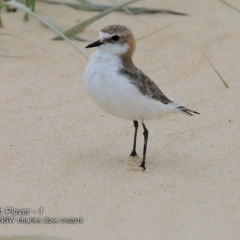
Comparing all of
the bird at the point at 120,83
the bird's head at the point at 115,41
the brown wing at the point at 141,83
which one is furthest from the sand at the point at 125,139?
the bird's head at the point at 115,41

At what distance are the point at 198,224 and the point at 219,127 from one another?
1807 mm

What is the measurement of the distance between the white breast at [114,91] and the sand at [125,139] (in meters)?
0.48

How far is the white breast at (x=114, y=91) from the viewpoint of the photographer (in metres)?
5.16

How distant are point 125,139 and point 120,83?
38.6 inches

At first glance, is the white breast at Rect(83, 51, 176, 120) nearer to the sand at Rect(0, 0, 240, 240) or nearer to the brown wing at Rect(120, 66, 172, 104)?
the brown wing at Rect(120, 66, 172, 104)

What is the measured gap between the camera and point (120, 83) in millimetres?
5180

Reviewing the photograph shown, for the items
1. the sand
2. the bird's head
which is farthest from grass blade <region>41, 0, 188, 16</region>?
the bird's head

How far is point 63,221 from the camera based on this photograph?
14.9 feet

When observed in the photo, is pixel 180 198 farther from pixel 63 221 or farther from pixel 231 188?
pixel 63 221

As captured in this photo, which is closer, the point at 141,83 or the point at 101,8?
the point at 141,83

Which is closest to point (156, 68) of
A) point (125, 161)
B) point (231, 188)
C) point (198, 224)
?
point (125, 161)

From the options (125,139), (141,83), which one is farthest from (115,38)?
(125,139)

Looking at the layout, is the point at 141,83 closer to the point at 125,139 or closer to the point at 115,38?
the point at 115,38

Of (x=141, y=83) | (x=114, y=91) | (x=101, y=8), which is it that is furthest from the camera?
(x=101, y=8)
